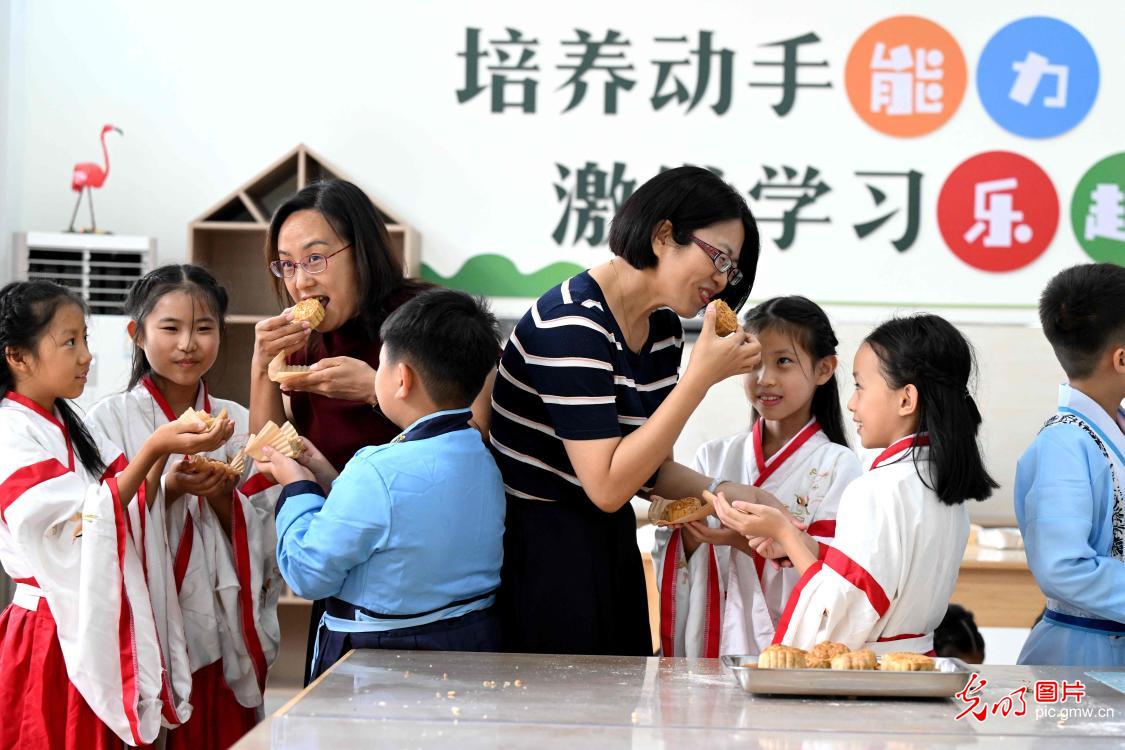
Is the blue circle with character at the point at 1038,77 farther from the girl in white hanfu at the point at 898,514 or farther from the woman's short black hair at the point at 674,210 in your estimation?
the woman's short black hair at the point at 674,210

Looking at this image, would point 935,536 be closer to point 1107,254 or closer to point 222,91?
point 1107,254

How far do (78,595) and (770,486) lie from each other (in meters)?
1.34

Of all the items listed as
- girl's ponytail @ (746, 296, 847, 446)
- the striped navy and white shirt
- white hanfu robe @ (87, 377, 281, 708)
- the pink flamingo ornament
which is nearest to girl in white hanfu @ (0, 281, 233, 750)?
white hanfu robe @ (87, 377, 281, 708)

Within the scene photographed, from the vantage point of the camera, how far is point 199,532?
7.34 ft

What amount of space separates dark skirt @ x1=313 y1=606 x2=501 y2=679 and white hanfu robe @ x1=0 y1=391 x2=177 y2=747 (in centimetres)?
39

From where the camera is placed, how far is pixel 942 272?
4570mm

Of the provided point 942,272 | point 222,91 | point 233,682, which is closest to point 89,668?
point 233,682

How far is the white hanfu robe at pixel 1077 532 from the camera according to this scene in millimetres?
1888

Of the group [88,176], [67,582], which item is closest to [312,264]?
[67,582]

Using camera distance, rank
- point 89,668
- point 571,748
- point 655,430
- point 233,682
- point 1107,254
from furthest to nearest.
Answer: point 1107,254
point 233,682
point 89,668
point 655,430
point 571,748

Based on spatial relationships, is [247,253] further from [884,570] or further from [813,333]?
[884,570]

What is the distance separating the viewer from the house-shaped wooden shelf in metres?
4.41

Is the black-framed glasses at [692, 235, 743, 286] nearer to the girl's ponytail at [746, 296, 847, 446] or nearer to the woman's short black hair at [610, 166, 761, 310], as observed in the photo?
the woman's short black hair at [610, 166, 761, 310]

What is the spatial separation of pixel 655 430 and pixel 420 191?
10.2 ft
